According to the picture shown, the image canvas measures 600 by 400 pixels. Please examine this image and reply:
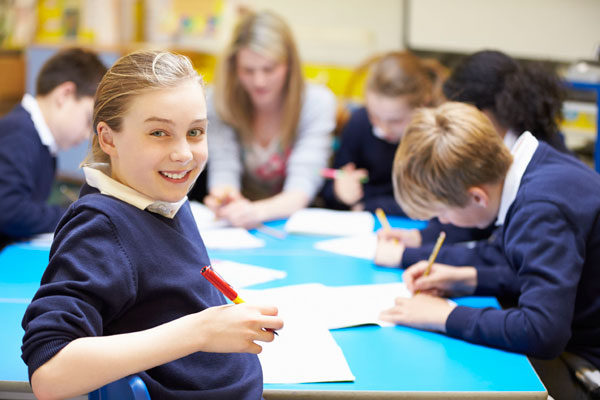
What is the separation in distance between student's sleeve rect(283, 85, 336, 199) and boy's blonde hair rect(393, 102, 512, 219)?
972 mm

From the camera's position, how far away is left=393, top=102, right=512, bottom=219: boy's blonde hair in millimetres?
1299

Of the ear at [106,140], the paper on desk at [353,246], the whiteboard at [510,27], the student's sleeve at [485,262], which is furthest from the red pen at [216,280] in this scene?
the whiteboard at [510,27]

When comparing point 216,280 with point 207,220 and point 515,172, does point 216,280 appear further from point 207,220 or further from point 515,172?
point 207,220

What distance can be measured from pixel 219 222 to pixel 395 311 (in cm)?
88

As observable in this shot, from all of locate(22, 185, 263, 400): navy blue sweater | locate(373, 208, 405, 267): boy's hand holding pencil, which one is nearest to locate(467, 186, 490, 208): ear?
locate(373, 208, 405, 267): boy's hand holding pencil

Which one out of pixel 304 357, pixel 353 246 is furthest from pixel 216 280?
pixel 353 246

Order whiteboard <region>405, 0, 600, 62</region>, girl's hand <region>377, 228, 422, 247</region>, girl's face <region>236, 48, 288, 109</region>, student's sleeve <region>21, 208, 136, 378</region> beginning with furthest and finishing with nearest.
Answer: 1. whiteboard <region>405, 0, 600, 62</region>
2. girl's face <region>236, 48, 288, 109</region>
3. girl's hand <region>377, 228, 422, 247</region>
4. student's sleeve <region>21, 208, 136, 378</region>

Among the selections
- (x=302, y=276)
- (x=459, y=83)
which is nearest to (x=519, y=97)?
(x=459, y=83)

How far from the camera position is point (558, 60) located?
3967mm

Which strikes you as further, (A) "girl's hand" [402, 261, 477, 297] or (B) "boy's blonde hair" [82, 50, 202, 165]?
(A) "girl's hand" [402, 261, 477, 297]

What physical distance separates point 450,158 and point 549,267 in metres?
0.30

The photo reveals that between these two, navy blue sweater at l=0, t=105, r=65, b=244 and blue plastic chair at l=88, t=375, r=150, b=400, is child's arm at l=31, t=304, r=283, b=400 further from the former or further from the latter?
navy blue sweater at l=0, t=105, r=65, b=244

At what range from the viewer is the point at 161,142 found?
33.9 inches

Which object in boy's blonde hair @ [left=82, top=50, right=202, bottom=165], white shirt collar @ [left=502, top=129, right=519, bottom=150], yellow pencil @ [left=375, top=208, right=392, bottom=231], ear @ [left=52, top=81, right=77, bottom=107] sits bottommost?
yellow pencil @ [left=375, top=208, right=392, bottom=231]
